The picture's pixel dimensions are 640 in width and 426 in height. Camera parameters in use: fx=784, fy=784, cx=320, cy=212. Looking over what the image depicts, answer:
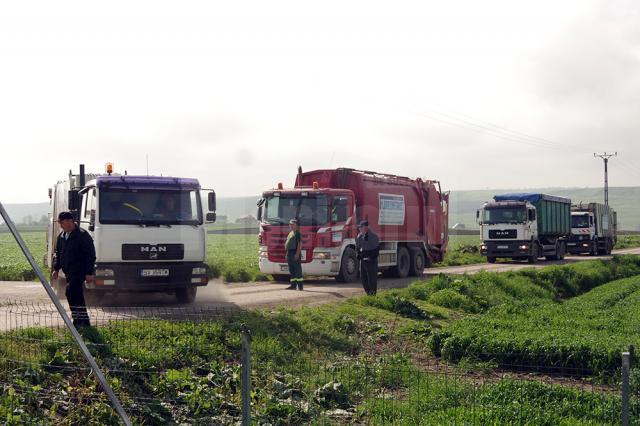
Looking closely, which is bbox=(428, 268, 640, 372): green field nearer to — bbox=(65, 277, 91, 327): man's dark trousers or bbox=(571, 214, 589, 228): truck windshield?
bbox=(65, 277, 91, 327): man's dark trousers

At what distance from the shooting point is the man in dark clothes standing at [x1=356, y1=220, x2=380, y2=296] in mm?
17750

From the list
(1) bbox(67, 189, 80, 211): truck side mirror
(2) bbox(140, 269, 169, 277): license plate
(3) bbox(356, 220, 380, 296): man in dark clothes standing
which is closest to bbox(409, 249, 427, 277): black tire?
(3) bbox(356, 220, 380, 296): man in dark clothes standing

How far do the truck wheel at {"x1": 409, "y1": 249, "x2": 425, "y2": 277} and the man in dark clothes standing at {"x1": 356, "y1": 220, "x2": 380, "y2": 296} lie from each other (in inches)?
366

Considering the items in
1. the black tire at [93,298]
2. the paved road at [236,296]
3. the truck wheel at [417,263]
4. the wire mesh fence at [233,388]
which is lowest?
the wire mesh fence at [233,388]

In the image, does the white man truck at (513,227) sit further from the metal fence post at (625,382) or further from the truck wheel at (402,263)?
the metal fence post at (625,382)

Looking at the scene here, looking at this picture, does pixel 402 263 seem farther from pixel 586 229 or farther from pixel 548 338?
pixel 586 229

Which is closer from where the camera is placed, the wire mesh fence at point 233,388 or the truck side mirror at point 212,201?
the wire mesh fence at point 233,388

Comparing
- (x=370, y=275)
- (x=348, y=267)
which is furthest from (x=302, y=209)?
(x=370, y=275)

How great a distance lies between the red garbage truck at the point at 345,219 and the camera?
23234 millimetres

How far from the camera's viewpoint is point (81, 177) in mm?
17562

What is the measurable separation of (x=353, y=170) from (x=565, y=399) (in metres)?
16.5

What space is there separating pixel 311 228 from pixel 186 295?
22.1 ft

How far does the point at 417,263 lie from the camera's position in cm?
2783

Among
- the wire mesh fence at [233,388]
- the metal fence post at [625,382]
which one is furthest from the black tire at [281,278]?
the metal fence post at [625,382]
